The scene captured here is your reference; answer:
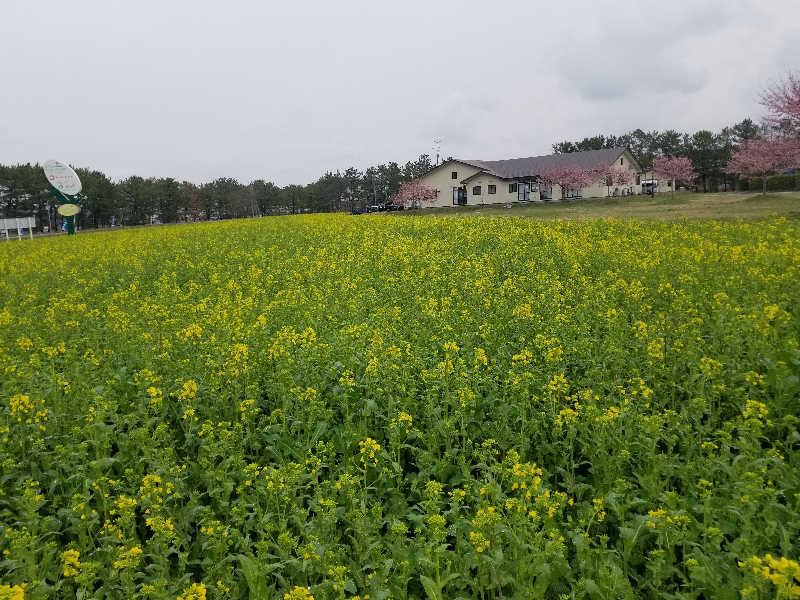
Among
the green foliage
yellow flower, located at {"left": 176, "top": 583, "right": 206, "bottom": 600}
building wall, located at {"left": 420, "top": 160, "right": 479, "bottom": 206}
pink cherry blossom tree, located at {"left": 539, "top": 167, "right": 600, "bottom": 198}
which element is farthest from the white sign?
the green foliage

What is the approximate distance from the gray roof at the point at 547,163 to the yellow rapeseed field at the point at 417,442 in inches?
2352

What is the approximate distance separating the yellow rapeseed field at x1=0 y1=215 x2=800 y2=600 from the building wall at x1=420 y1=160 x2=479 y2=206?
60.0 m

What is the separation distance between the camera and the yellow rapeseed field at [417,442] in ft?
10.9

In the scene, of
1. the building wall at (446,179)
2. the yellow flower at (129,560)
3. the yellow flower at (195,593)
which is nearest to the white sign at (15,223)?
the building wall at (446,179)

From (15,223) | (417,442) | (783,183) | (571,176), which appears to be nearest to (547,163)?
(571,176)

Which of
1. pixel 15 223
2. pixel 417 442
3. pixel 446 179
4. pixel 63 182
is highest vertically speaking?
pixel 446 179

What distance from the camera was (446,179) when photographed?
70.6 m

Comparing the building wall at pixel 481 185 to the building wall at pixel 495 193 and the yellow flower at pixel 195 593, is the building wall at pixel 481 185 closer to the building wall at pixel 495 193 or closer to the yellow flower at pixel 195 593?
the building wall at pixel 495 193

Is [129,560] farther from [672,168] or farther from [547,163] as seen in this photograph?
[672,168]

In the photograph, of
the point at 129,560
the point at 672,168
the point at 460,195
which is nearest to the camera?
the point at 129,560

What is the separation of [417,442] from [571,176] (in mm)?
63710

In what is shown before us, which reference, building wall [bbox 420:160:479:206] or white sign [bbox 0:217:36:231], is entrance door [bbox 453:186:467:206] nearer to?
building wall [bbox 420:160:479:206]

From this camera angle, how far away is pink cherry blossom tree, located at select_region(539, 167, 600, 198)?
63031 millimetres

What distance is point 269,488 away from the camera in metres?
3.79
